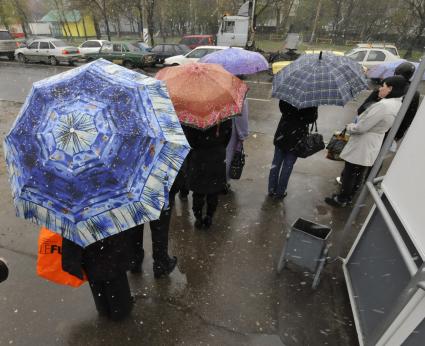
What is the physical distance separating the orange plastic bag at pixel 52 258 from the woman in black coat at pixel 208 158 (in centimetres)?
142

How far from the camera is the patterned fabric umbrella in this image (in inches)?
124

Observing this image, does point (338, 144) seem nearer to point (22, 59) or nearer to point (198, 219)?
point (198, 219)

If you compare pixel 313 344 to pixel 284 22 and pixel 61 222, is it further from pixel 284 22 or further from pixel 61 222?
pixel 284 22

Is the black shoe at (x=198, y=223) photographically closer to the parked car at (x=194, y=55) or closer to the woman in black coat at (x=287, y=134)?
the woman in black coat at (x=287, y=134)

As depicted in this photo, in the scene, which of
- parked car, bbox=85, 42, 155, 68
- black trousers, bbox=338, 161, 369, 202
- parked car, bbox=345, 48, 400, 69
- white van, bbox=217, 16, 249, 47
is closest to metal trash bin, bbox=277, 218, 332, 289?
black trousers, bbox=338, 161, 369, 202

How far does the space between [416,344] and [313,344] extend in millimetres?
840

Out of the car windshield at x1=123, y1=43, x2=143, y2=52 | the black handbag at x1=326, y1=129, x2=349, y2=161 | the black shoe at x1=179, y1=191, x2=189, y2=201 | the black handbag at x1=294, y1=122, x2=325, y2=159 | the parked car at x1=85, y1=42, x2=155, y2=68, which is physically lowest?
the parked car at x1=85, y1=42, x2=155, y2=68

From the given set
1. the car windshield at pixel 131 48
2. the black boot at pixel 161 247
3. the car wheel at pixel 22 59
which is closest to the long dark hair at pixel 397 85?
the black boot at pixel 161 247

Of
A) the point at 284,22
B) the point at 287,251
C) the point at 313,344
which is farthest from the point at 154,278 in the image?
the point at 284,22

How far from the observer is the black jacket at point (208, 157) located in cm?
282

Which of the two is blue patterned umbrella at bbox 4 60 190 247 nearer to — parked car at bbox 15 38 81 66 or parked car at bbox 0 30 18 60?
parked car at bbox 15 38 81 66

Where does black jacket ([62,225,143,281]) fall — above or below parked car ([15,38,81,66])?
above

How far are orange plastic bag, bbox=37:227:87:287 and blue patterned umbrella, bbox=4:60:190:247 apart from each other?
40 cm

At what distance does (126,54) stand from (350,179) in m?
14.3
